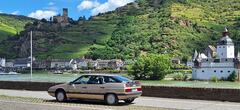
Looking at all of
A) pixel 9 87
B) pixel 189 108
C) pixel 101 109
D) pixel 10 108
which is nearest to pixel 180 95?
pixel 189 108

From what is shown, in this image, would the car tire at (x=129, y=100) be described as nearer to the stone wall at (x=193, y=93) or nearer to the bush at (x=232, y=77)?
the stone wall at (x=193, y=93)

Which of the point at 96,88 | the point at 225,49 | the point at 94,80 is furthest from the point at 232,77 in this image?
the point at 96,88

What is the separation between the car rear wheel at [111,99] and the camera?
2045cm

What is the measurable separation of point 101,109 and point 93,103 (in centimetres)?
349

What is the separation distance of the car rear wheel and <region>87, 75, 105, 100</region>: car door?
0.86ft

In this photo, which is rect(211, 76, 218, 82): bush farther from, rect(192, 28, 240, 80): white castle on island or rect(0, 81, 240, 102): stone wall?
rect(0, 81, 240, 102): stone wall

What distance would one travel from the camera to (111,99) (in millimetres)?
20516

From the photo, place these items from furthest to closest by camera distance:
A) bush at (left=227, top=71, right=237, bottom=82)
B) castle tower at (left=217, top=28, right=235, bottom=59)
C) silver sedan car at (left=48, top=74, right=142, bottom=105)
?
castle tower at (left=217, top=28, right=235, bottom=59) < bush at (left=227, top=71, right=237, bottom=82) < silver sedan car at (left=48, top=74, right=142, bottom=105)

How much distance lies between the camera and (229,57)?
147000mm

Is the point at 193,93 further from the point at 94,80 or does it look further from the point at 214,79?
the point at 214,79

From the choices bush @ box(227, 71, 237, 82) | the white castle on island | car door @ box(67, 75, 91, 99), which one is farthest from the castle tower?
car door @ box(67, 75, 91, 99)

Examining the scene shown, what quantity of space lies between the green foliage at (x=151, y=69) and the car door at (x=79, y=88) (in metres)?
106

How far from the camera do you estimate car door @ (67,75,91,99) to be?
21359 mm

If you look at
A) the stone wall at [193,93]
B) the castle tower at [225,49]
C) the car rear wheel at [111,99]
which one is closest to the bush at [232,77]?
the castle tower at [225,49]
